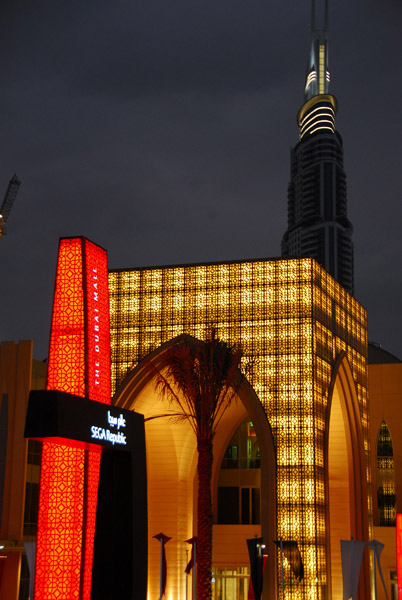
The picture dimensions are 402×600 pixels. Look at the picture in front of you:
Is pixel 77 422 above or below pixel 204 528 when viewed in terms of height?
above

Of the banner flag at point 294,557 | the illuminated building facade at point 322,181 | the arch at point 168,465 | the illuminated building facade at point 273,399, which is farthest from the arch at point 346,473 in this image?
the illuminated building facade at point 322,181

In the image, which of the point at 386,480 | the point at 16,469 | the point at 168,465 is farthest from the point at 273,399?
the point at 386,480

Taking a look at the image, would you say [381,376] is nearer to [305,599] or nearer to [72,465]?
[305,599]

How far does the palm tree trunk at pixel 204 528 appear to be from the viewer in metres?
31.9

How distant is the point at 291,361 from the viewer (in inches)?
1596

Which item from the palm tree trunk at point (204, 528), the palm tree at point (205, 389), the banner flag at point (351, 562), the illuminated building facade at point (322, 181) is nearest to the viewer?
the banner flag at point (351, 562)

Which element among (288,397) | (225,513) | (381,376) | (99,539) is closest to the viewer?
(99,539)

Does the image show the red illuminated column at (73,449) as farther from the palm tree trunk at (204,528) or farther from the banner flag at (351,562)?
the banner flag at (351,562)

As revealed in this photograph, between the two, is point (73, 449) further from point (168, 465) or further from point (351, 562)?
point (168, 465)

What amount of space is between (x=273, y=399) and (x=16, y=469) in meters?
12.6

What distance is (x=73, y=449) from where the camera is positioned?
24766 millimetres

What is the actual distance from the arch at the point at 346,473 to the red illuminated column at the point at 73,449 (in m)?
20.4

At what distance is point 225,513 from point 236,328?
44.9 feet

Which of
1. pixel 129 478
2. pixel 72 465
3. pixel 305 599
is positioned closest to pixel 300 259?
pixel 305 599
